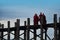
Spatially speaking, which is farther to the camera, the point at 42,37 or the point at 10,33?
the point at 10,33

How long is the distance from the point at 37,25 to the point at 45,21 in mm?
885

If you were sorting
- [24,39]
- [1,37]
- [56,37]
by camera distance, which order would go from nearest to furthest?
[56,37] < [24,39] < [1,37]

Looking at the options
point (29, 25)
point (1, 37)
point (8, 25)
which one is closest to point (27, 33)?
point (29, 25)

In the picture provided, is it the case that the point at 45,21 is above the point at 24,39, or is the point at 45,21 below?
above

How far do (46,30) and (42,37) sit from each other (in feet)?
3.95

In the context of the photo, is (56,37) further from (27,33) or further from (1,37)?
(1,37)

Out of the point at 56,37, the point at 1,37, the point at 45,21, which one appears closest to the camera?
the point at 56,37

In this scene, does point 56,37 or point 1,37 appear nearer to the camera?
point 56,37

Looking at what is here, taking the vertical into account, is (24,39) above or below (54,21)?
below

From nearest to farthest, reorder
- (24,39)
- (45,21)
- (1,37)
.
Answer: (45,21) < (24,39) < (1,37)

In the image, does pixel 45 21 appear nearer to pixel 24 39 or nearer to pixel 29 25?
pixel 29 25

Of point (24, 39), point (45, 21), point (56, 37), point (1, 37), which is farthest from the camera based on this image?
point (1, 37)

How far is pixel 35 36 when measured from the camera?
21266 millimetres

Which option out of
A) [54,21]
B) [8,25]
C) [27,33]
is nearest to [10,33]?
[8,25]
